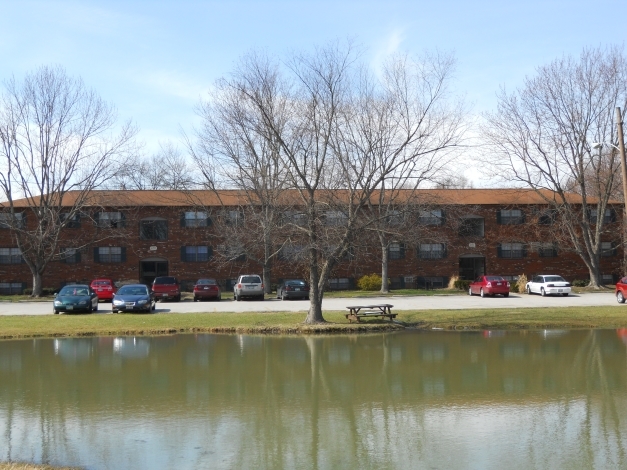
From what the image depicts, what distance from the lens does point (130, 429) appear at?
444 inches

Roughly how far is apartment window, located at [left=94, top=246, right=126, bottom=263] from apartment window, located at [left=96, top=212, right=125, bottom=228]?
170cm

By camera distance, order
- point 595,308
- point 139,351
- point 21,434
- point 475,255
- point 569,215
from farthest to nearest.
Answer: point 475,255 → point 569,215 → point 595,308 → point 139,351 → point 21,434

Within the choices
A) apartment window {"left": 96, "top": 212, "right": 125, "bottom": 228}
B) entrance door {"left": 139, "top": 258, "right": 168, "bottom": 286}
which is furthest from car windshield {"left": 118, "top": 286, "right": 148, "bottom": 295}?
apartment window {"left": 96, "top": 212, "right": 125, "bottom": 228}

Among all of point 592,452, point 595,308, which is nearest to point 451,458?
point 592,452

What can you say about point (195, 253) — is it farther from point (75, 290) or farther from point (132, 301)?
point (132, 301)

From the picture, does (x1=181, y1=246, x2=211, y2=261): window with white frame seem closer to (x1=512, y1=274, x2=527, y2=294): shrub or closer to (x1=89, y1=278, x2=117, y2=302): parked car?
(x1=89, y1=278, x2=117, y2=302): parked car

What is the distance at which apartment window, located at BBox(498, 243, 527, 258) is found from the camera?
56.8 meters

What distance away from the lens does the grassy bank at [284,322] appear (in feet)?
88.0

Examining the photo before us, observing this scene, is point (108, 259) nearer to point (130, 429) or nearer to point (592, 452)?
point (130, 429)

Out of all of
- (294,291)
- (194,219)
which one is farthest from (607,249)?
(194,219)

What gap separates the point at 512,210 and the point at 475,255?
4.65 metres

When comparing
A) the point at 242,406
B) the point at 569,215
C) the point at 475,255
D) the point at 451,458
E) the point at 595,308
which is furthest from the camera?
the point at 475,255

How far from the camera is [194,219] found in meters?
55.6

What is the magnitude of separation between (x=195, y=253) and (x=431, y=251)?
18504 millimetres
